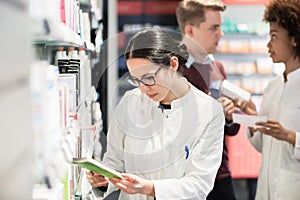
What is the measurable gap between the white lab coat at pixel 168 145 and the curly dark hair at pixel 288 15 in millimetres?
816

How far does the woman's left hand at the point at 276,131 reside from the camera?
293cm

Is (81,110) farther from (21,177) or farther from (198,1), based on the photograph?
(21,177)

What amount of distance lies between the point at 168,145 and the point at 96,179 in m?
0.34

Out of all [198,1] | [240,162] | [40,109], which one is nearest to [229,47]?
[240,162]

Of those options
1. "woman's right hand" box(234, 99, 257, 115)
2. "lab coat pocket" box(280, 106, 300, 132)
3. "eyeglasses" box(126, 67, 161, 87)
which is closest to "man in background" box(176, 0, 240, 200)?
"woman's right hand" box(234, 99, 257, 115)

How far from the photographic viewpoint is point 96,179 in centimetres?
238

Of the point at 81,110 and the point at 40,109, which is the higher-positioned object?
the point at 40,109

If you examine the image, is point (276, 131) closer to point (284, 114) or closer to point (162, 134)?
point (284, 114)

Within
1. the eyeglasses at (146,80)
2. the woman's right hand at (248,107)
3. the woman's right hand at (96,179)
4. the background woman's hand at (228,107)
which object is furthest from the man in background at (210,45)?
the woman's right hand at (96,179)

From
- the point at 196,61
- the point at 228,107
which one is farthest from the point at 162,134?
the point at 228,107

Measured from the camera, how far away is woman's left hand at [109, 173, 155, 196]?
223cm

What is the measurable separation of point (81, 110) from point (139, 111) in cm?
26

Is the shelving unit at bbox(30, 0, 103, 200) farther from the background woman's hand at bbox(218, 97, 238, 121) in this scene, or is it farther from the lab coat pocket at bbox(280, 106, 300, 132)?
the lab coat pocket at bbox(280, 106, 300, 132)

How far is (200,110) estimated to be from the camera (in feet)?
7.92
